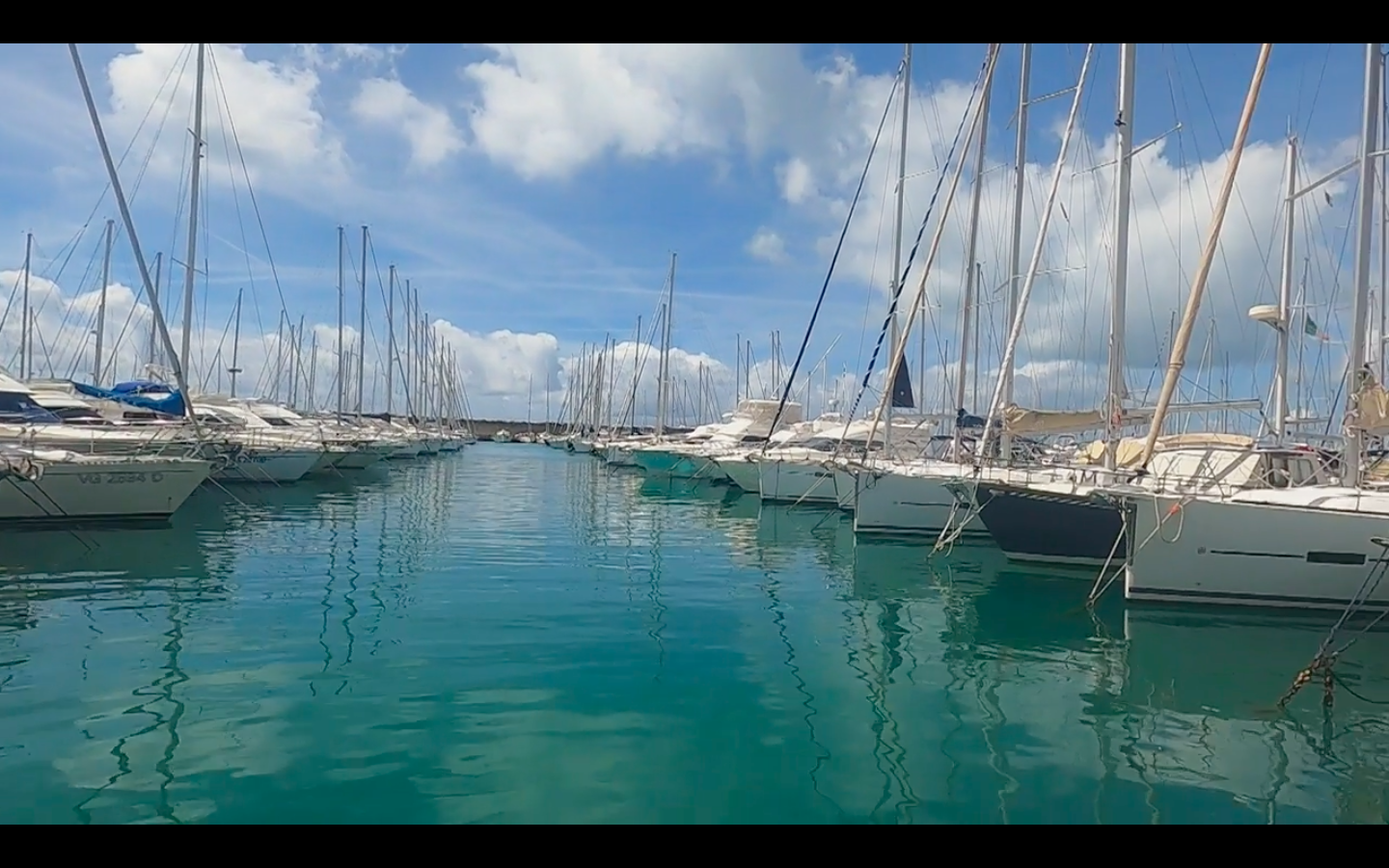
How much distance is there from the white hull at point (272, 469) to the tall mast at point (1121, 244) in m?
31.3

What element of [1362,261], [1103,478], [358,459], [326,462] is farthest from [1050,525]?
[358,459]

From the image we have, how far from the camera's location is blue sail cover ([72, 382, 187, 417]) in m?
31.1

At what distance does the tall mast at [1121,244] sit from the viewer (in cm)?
1792

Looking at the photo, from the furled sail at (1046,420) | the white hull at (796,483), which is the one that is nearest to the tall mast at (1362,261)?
the furled sail at (1046,420)

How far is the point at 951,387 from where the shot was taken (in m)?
38.5

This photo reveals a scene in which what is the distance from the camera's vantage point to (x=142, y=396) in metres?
33.1

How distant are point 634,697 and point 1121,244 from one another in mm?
14231

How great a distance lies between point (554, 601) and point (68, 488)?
14.5 metres

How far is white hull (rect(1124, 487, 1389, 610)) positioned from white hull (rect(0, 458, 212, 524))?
22.7 metres

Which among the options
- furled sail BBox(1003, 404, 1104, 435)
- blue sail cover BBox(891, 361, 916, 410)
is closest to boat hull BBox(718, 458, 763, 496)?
blue sail cover BBox(891, 361, 916, 410)

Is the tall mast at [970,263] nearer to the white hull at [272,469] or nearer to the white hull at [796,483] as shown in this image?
the white hull at [796,483]

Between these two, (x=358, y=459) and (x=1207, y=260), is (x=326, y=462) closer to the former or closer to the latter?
(x=358, y=459)
